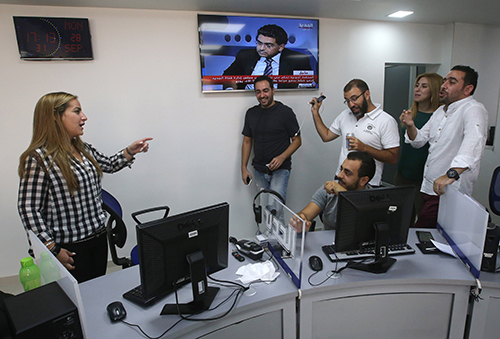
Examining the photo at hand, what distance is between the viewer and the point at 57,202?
1.63 metres

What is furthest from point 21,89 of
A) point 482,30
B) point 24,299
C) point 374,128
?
point 482,30

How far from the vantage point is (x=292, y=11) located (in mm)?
3115

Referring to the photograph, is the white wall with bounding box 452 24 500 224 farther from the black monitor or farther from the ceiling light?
the black monitor

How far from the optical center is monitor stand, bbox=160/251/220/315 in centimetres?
126

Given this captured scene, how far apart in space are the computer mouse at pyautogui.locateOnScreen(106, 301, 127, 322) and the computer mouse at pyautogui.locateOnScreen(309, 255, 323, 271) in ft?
3.05

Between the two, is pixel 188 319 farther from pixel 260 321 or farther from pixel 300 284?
pixel 300 284

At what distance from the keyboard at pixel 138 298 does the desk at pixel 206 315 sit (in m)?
0.02

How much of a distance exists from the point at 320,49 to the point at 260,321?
2.99 meters

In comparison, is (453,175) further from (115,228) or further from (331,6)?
(115,228)

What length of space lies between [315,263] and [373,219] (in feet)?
1.25

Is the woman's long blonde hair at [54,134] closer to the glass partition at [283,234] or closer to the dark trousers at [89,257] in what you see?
the dark trousers at [89,257]

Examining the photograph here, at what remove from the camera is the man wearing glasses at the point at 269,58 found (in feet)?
10.4

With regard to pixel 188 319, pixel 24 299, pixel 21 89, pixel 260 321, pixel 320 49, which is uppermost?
pixel 320 49

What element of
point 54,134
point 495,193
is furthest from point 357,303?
point 495,193
